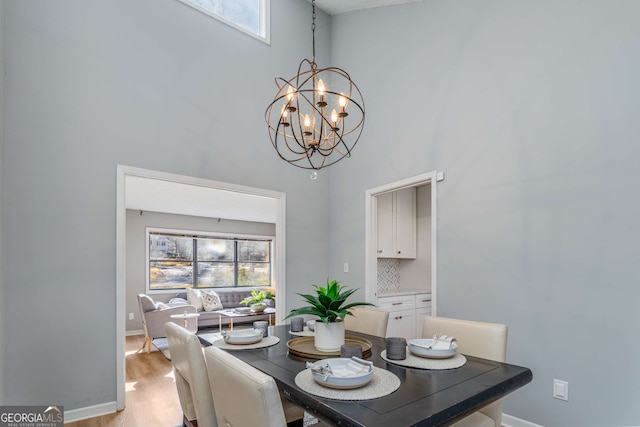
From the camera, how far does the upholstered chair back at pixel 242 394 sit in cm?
112

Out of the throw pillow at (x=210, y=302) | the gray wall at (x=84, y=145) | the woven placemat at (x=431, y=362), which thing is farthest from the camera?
the throw pillow at (x=210, y=302)

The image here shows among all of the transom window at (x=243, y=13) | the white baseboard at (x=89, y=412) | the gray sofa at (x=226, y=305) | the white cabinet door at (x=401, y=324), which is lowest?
the gray sofa at (x=226, y=305)

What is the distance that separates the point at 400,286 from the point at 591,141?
2.84m

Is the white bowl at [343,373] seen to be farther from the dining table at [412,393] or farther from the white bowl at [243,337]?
the white bowl at [243,337]

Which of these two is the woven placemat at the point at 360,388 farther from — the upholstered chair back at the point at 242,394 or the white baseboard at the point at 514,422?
the white baseboard at the point at 514,422

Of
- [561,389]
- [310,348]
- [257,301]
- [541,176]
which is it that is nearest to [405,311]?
[561,389]

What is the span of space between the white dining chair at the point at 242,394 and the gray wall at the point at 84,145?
199cm

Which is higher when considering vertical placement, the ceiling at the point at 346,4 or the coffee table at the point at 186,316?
the ceiling at the point at 346,4

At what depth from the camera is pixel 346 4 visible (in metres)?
4.26

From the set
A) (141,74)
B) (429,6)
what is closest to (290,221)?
(141,74)

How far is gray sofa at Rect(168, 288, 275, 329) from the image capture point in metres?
6.63

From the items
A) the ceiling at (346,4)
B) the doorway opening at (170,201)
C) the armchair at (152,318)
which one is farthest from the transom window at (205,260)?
the ceiling at (346,4)

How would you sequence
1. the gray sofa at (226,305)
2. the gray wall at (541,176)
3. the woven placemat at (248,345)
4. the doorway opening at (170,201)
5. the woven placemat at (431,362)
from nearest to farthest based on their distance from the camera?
the woven placemat at (431,362)
the woven placemat at (248,345)
the gray wall at (541,176)
the doorway opening at (170,201)
the gray sofa at (226,305)

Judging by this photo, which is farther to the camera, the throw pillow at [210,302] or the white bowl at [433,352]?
the throw pillow at [210,302]
